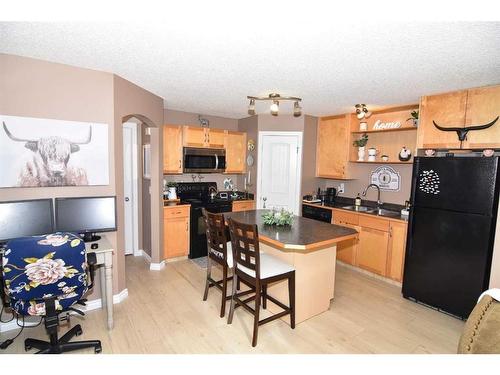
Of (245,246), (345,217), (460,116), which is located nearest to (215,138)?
(345,217)

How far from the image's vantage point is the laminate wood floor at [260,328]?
2197 mm

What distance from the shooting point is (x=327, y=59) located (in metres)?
2.12

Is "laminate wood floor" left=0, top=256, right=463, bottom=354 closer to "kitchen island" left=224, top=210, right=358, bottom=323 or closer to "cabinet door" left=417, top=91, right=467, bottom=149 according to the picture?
"kitchen island" left=224, top=210, right=358, bottom=323

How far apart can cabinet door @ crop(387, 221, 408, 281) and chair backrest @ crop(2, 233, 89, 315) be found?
3.42 meters

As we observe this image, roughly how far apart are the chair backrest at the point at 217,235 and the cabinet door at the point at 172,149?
1786 millimetres

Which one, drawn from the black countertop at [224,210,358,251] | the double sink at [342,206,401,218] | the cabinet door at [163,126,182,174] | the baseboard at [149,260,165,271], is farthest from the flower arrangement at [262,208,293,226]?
the cabinet door at [163,126,182,174]

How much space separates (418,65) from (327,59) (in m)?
0.79

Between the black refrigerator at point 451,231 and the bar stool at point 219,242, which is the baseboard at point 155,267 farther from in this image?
the black refrigerator at point 451,231

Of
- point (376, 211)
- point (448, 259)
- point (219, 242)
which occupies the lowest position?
point (448, 259)

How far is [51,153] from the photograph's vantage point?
93.0 inches

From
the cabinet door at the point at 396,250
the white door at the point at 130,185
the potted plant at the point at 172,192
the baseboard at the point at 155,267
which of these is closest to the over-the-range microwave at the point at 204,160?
the potted plant at the point at 172,192

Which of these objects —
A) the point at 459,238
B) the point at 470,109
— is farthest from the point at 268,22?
the point at 459,238

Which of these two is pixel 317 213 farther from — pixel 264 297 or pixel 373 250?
pixel 264 297

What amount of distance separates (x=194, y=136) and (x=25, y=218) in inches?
102
